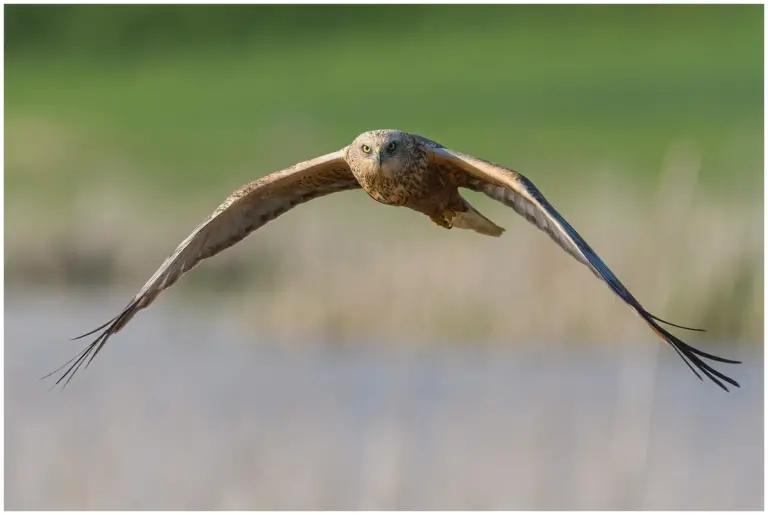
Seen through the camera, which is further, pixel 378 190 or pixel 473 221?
pixel 473 221

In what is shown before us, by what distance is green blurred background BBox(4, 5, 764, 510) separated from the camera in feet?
43.6

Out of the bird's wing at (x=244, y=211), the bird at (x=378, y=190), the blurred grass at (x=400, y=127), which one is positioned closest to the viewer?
the bird at (x=378, y=190)

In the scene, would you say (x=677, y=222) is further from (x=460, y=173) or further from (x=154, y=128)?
(x=154, y=128)

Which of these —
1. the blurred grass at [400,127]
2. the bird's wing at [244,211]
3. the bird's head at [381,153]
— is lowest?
the bird's wing at [244,211]

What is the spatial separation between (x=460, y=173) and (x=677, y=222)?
8.77 metres

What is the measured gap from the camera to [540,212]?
6477mm

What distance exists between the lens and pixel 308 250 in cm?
1791

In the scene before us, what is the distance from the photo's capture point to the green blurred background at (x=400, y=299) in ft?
43.6

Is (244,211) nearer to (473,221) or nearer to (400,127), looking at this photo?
(473,221)

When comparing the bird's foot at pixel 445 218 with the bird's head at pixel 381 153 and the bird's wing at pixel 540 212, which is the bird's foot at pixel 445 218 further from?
the bird's head at pixel 381 153

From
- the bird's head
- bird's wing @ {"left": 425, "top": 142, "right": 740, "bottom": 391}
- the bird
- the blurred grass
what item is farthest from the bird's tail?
the blurred grass

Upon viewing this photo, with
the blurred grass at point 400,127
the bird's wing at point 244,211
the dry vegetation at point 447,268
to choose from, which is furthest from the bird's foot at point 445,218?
the dry vegetation at point 447,268

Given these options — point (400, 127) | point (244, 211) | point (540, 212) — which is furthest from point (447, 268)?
point (540, 212)

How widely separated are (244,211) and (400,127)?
16.0 metres
